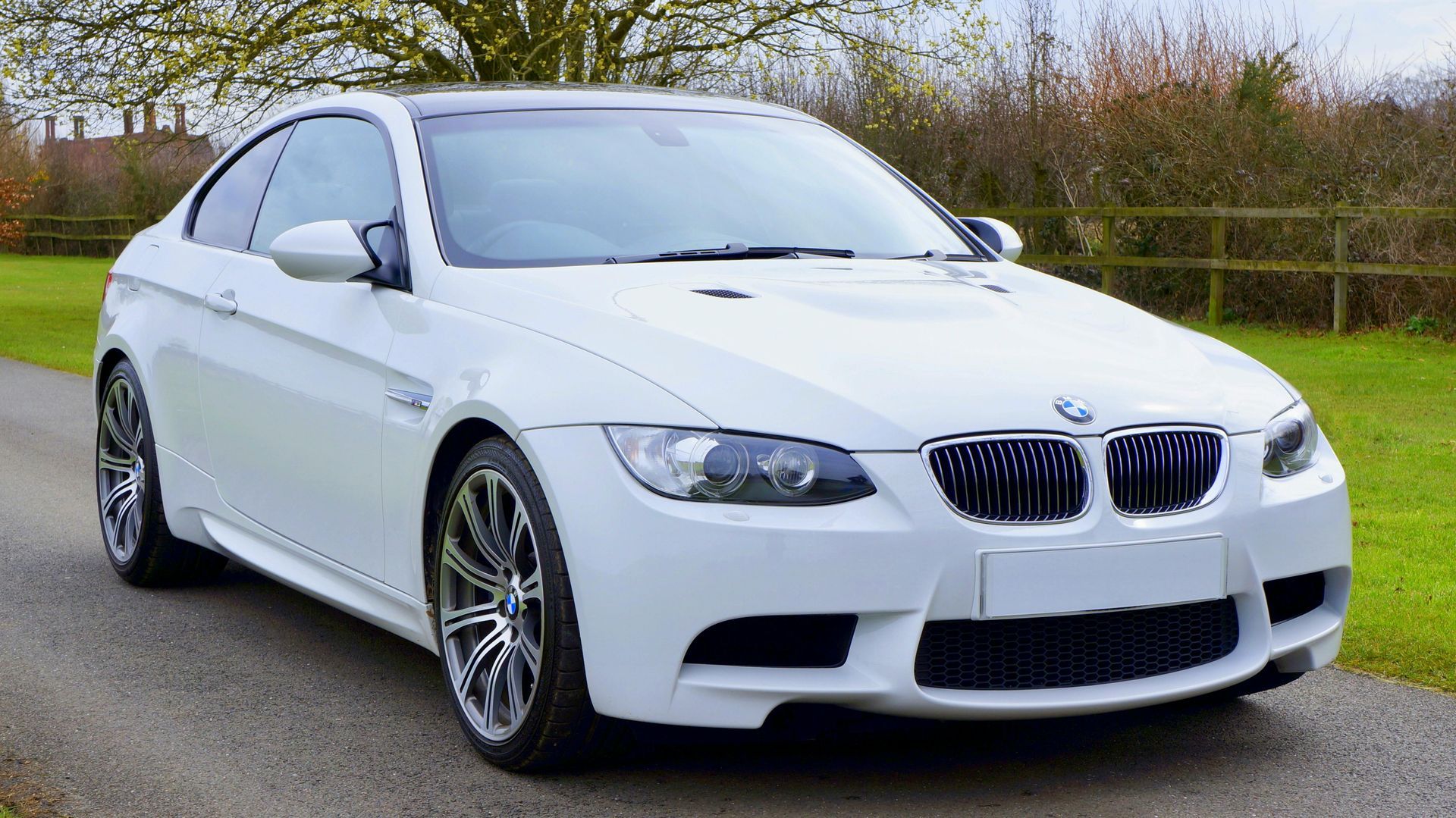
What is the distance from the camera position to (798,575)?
312cm

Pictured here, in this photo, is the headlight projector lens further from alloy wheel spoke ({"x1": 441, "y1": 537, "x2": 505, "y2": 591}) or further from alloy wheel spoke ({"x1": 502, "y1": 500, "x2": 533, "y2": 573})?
alloy wheel spoke ({"x1": 441, "y1": 537, "x2": 505, "y2": 591})

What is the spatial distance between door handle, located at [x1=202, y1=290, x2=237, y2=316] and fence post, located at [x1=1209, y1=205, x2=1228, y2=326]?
1311 centimetres

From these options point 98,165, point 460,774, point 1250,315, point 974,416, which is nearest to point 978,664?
point 974,416

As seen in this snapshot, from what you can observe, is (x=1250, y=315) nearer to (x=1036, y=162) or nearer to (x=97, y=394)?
(x=1036, y=162)

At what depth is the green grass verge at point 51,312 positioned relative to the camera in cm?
1608

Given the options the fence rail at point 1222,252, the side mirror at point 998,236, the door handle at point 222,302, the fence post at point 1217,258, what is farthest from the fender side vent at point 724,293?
the fence post at point 1217,258

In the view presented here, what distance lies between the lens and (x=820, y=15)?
1939 centimetres

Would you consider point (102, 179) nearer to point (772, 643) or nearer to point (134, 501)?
point (134, 501)

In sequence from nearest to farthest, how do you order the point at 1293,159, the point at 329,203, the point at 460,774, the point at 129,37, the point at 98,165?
the point at 460,774, the point at 329,203, the point at 1293,159, the point at 129,37, the point at 98,165

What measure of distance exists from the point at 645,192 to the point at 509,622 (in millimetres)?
1352

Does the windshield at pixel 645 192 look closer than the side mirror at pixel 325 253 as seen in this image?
No

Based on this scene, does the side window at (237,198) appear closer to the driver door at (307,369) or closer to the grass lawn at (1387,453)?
the driver door at (307,369)

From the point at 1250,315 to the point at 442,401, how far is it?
14457mm

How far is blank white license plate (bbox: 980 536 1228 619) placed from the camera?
317 centimetres
